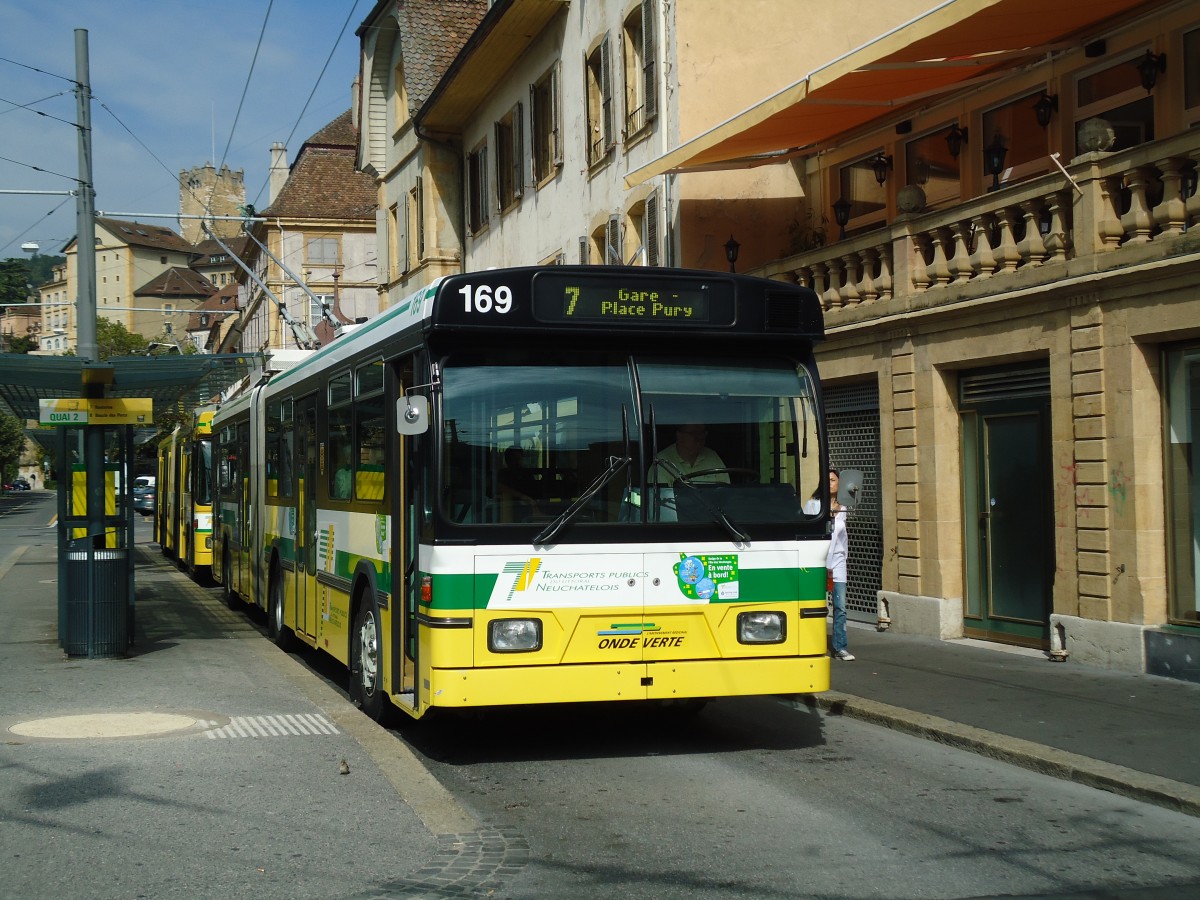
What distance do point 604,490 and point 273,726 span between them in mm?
3099

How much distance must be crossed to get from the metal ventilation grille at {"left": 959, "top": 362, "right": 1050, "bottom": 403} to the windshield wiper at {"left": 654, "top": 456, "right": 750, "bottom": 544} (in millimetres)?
6054

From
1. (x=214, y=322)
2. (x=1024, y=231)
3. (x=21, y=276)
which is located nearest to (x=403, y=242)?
(x=1024, y=231)

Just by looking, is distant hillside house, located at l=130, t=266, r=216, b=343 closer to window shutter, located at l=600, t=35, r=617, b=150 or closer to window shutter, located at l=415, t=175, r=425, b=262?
window shutter, located at l=415, t=175, r=425, b=262

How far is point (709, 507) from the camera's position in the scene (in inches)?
334

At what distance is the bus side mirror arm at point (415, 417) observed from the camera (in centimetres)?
802

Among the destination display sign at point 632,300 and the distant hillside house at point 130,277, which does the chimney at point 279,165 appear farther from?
the destination display sign at point 632,300

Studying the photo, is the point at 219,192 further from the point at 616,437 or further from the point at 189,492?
the point at 616,437

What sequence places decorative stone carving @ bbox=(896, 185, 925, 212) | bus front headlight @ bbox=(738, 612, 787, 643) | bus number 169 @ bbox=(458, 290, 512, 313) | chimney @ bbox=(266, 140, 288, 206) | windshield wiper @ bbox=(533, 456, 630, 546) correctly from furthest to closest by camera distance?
chimney @ bbox=(266, 140, 288, 206)
decorative stone carving @ bbox=(896, 185, 925, 212)
bus front headlight @ bbox=(738, 612, 787, 643)
bus number 169 @ bbox=(458, 290, 512, 313)
windshield wiper @ bbox=(533, 456, 630, 546)

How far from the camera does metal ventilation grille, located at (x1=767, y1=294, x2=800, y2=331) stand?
8.74 metres

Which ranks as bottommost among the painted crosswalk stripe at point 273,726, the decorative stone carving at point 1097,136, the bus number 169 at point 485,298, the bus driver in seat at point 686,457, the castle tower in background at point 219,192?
the painted crosswalk stripe at point 273,726

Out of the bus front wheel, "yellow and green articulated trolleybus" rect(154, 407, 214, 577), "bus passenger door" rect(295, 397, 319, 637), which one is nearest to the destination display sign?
"bus passenger door" rect(295, 397, 319, 637)

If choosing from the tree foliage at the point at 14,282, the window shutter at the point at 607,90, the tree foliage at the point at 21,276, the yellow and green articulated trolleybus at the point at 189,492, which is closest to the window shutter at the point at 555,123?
the window shutter at the point at 607,90

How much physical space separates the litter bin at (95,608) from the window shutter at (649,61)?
11.0m

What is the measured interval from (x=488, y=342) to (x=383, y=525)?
5.75ft
